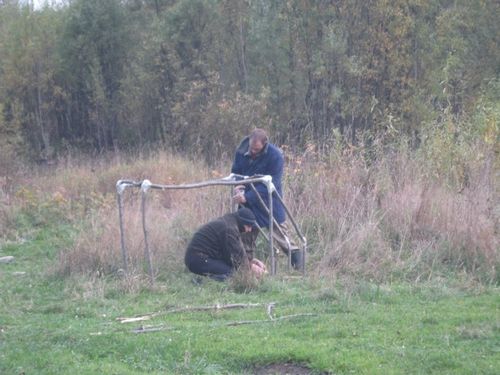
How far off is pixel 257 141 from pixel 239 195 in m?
0.73

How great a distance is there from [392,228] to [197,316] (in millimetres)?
3908

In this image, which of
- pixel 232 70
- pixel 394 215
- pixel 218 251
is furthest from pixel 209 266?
pixel 232 70

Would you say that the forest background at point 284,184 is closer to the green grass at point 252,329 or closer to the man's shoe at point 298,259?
the green grass at point 252,329

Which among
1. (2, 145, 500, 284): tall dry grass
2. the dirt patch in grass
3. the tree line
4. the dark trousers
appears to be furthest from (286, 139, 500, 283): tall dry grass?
the dirt patch in grass

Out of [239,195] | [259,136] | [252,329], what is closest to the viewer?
[252,329]

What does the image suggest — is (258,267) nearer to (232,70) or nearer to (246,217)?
(246,217)

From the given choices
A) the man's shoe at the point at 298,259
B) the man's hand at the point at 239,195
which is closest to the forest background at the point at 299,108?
the man's shoe at the point at 298,259

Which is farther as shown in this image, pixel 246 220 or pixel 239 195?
pixel 239 195

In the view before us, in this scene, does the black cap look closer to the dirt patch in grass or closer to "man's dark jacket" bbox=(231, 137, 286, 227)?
"man's dark jacket" bbox=(231, 137, 286, 227)

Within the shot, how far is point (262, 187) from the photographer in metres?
10.4

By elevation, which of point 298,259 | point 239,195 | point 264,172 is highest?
point 264,172

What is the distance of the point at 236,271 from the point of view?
30.8 feet

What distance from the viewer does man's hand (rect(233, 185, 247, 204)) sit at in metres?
10.1

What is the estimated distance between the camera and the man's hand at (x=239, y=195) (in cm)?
1015
